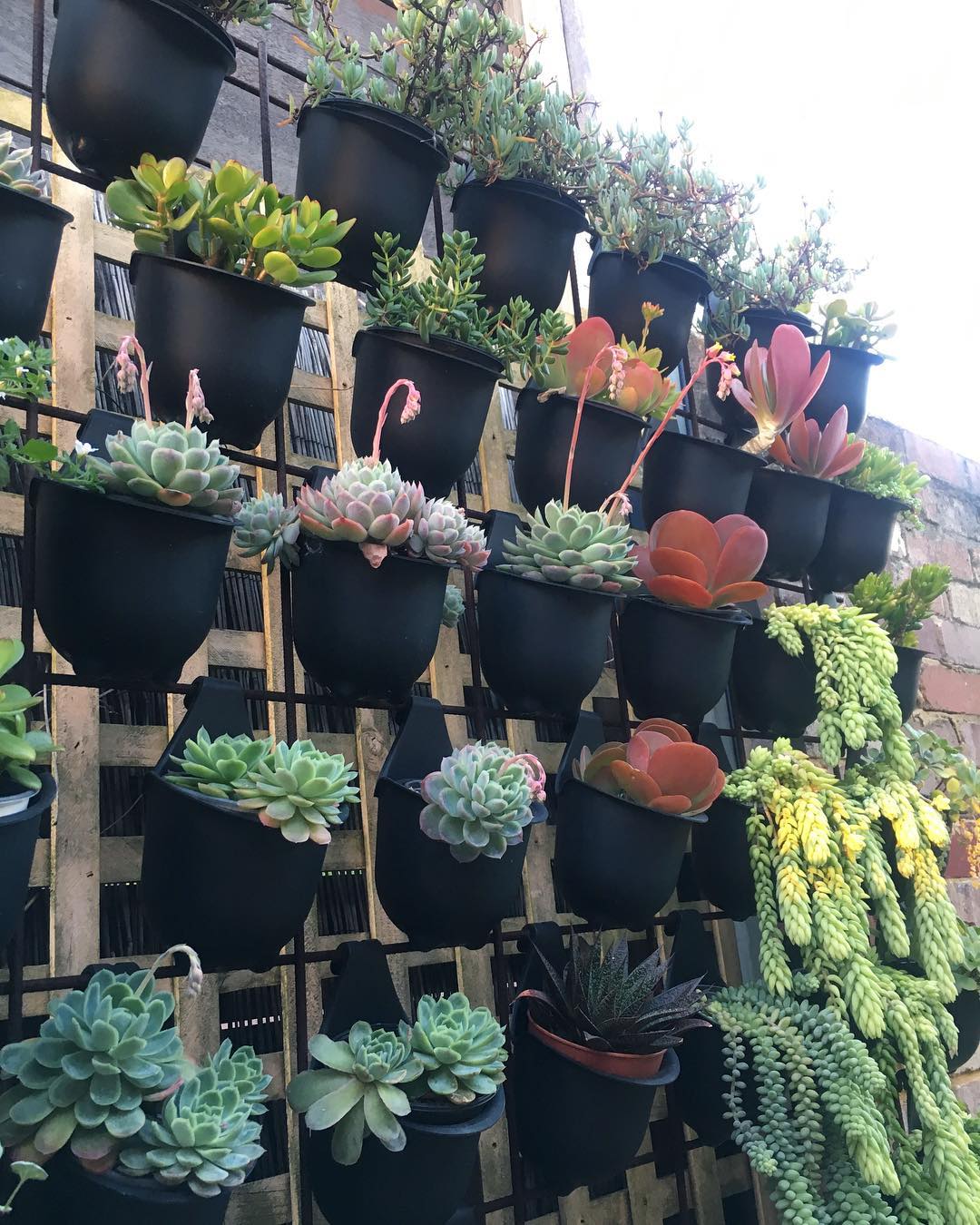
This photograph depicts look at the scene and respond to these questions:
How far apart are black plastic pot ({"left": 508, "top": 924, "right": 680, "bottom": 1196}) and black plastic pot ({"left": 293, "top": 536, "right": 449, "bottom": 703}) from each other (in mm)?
437

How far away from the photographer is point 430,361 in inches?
41.3

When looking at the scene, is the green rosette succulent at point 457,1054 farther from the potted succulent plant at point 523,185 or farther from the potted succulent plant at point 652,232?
the potted succulent plant at point 652,232

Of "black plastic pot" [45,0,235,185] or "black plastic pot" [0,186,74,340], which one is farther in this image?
"black plastic pot" [45,0,235,185]

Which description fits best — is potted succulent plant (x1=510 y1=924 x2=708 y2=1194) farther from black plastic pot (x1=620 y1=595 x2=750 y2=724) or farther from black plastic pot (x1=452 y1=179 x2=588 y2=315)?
black plastic pot (x1=452 y1=179 x2=588 y2=315)

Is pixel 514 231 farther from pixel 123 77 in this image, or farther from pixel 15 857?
pixel 15 857

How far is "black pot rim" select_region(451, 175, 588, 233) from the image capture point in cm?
119

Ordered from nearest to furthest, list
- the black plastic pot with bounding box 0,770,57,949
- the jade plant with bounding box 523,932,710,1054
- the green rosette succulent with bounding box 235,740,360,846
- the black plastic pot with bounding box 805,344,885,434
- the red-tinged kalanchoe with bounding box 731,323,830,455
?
1. the black plastic pot with bounding box 0,770,57,949
2. the green rosette succulent with bounding box 235,740,360,846
3. the jade plant with bounding box 523,932,710,1054
4. the red-tinged kalanchoe with bounding box 731,323,830,455
5. the black plastic pot with bounding box 805,344,885,434

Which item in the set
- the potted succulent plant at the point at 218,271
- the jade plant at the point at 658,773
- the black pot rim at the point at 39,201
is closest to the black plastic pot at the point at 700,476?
the jade plant at the point at 658,773

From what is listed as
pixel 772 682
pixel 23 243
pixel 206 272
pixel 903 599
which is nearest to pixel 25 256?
pixel 23 243

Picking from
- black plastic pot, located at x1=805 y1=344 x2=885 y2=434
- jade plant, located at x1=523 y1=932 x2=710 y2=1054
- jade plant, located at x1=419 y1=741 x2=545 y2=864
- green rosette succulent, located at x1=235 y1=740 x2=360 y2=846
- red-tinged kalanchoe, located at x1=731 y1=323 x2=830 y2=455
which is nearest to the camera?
green rosette succulent, located at x1=235 y1=740 x2=360 y2=846

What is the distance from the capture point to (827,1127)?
107 centimetres

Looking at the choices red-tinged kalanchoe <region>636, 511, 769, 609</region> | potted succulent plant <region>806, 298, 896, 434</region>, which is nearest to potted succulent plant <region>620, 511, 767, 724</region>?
red-tinged kalanchoe <region>636, 511, 769, 609</region>

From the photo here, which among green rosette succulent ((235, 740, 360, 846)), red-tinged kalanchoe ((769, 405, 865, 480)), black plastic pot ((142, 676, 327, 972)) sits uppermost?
red-tinged kalanchoe ((769, 405, 865, 480))

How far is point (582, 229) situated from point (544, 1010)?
98 centimetres
